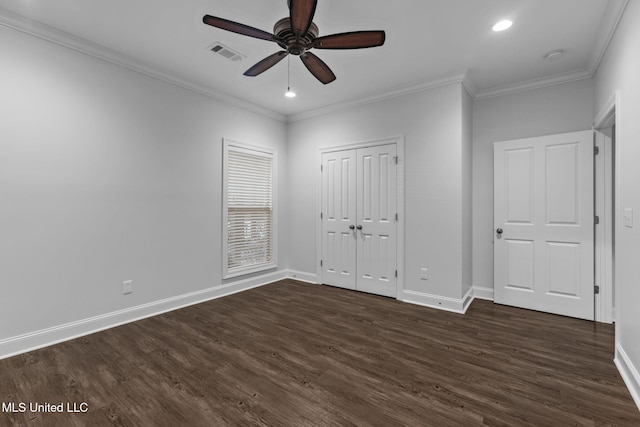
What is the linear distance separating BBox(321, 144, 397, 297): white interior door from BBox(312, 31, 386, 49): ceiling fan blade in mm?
2028

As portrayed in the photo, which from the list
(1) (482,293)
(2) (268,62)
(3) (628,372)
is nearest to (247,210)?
(2) (268,62)

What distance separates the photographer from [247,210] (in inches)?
181

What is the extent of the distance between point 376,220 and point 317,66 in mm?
2344

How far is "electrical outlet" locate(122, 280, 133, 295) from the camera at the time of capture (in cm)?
322

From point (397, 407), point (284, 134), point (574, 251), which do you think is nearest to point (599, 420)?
point (397, 407)

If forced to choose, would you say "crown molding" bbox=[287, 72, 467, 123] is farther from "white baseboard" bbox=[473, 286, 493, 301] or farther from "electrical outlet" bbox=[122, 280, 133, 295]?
"electrical outlet" bbox=[122, 280, 133, 295]

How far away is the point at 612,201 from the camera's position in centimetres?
322

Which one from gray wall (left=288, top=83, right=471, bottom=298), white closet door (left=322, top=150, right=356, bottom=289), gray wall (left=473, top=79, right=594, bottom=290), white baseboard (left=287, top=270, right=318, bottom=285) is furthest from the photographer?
white baseboard (left=287, top=270, right=318, bottom=285)

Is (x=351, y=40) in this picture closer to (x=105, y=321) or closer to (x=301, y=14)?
(x=301, y=14)

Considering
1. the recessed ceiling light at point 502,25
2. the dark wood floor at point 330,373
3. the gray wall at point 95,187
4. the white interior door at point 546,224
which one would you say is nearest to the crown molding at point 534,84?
the white interior door at point 546,224

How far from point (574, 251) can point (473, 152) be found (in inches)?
65.3

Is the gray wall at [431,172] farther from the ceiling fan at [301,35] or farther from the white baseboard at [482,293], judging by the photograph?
the ceiling fan at [301,35]

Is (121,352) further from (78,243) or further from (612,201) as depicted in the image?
(612,201)

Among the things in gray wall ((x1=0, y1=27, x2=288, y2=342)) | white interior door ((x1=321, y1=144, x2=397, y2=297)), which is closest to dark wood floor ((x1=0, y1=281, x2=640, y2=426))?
gray wall ((x1=0, y1=27, x2=288, y2=342))
